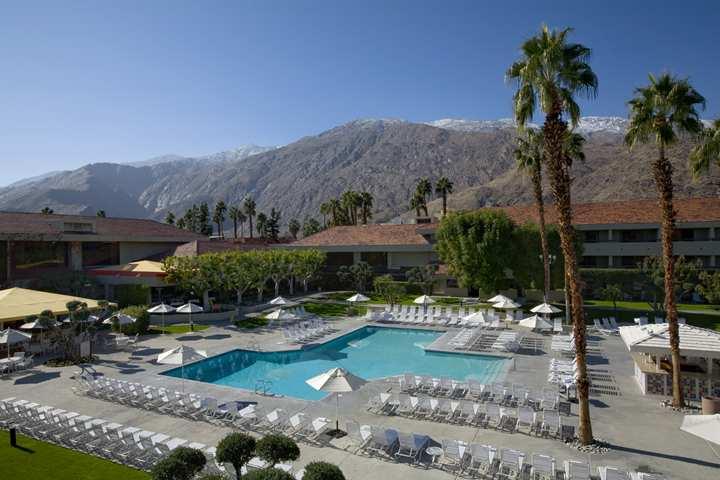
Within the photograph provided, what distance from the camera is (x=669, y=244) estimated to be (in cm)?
1411

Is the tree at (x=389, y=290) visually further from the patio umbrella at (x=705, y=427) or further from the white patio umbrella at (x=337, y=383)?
the patio umbrella at (x=705, y=427)

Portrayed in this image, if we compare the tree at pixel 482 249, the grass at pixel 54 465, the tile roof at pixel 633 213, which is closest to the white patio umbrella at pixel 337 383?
the grass at pixel 54 465

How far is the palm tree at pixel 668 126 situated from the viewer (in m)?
13.8

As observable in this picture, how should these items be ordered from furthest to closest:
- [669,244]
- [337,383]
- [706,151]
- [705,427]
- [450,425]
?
[706,151] → [669,244] → [450,425] → [337,383] → [705,427]

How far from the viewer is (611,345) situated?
2353cm

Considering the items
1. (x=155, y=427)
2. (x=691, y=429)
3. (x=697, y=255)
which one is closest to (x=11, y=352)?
(x=155, y=427)

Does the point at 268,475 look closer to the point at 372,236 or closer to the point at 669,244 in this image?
the point at 669,244

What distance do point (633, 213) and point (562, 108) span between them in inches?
1352

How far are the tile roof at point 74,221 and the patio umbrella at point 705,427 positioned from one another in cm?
4153

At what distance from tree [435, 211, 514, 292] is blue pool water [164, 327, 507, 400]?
7.83m

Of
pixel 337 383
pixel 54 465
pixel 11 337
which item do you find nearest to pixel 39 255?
pixel 11 337

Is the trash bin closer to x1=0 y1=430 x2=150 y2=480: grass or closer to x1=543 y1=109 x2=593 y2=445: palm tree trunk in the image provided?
x1=543 y1=109 x2=593 y2=445: palm tree trunk

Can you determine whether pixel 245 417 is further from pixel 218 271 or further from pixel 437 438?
pixel 218 271

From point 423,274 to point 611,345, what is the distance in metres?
19.6
